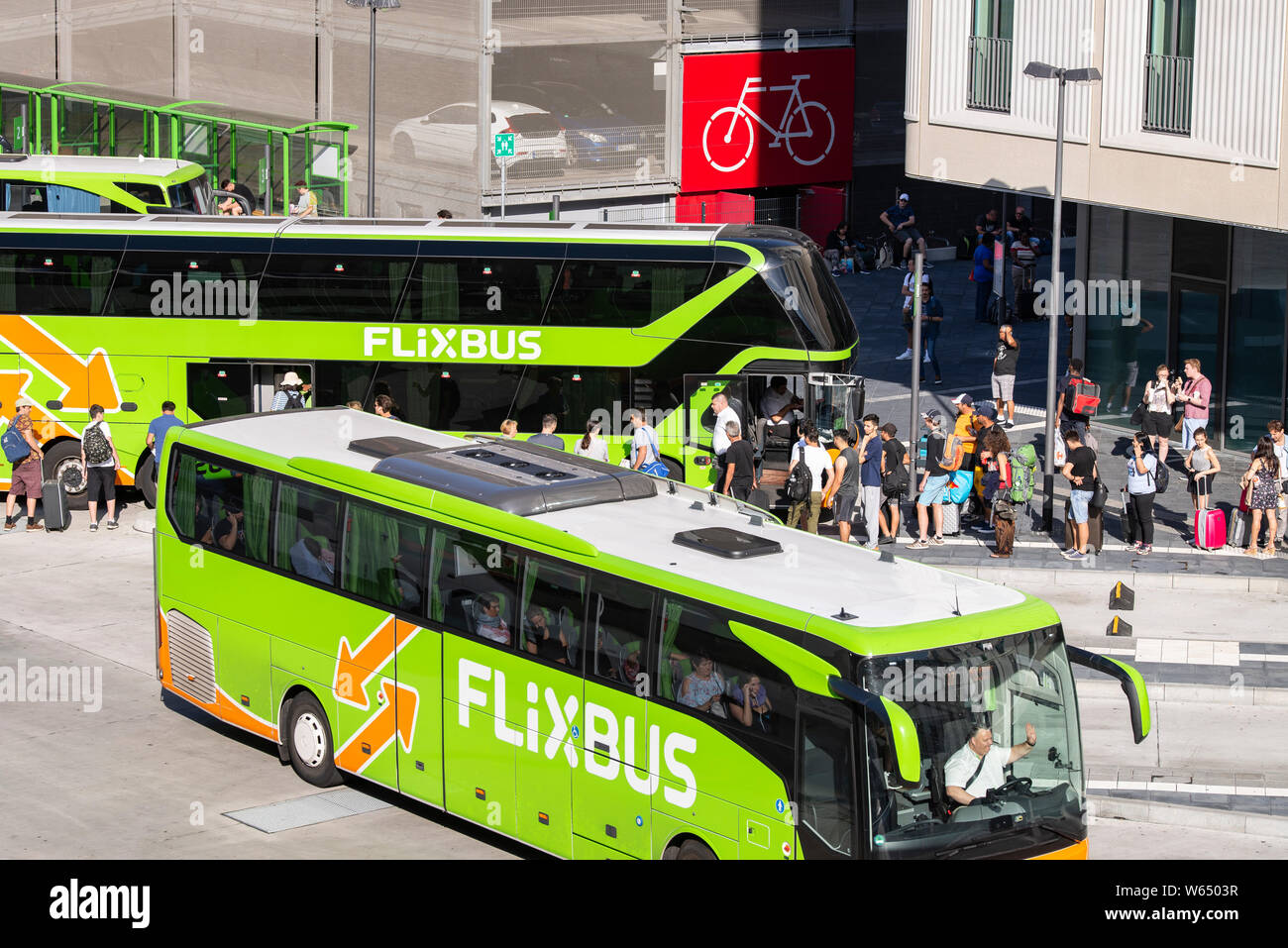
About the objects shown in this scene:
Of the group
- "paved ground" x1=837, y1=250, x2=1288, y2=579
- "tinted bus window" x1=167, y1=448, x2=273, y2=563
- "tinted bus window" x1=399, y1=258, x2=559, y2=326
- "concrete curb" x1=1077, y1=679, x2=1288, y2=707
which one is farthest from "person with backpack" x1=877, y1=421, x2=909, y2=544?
"tinted bus window" x1=167, y1=448, x2=273, y2=563

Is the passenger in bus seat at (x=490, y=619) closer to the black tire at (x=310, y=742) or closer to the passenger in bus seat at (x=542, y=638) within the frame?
the passenger in bus seat at (x=542, y=638)

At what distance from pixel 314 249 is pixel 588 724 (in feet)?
39.3

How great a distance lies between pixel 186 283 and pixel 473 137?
15.4m

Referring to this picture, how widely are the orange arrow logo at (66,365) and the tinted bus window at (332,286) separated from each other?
2.18 metres

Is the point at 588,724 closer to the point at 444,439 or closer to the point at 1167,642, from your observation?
the point at 444,439

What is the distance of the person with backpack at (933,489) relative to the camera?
72.4 ft

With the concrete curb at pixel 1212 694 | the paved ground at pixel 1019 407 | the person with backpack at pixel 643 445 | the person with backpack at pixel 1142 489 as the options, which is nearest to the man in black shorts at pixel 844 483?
the paved ground at pixel 1019 407

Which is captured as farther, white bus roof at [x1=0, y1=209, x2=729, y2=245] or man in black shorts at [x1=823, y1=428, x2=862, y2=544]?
white bus roof at [x1=0, y1=209, x2=729, y2=245]

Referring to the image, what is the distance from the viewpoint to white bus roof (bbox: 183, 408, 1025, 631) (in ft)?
36.9

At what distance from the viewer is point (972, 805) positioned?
10578 millimetres

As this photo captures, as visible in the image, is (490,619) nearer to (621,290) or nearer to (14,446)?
(621,290)

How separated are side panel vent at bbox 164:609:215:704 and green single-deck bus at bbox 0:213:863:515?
7407mm

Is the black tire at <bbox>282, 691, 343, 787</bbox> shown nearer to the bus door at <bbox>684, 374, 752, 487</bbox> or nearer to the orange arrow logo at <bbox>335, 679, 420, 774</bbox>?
the orange arrow logo at <bbox>335, 679, 420, 774</bbox>

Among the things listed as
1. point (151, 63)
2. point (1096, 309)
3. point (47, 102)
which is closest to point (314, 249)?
point (1096, 309)
